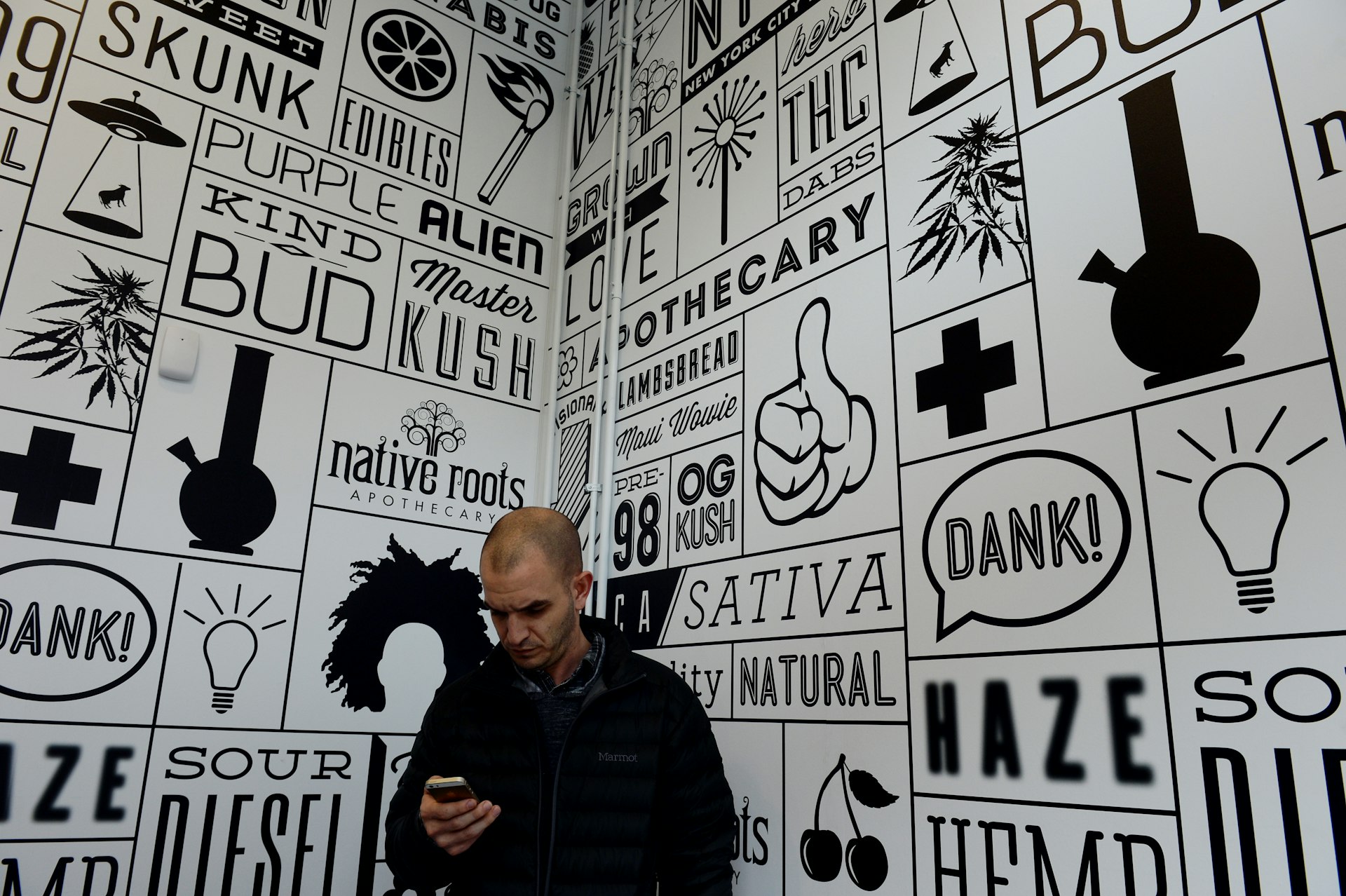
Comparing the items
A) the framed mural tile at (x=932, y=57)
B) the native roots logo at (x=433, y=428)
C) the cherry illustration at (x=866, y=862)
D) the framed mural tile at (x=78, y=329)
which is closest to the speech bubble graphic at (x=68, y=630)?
the framed mural tile at (x=78, y=329)

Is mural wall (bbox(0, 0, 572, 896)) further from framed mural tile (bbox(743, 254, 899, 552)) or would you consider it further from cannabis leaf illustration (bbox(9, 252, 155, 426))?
framed mural tile (bbox(743, 254, 899, 552))

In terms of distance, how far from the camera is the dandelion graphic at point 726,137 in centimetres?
225

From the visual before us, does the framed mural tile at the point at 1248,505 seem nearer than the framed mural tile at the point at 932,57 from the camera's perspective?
Yes

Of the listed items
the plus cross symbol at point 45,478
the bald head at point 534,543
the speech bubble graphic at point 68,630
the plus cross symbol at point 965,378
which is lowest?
the speech bubble graphic at point 68,630

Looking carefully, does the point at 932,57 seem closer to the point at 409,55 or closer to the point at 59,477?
the point at 409,55

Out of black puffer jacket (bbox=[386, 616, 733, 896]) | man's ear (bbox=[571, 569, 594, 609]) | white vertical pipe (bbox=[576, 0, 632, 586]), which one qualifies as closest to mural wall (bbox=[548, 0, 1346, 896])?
white vertical pipe (bbox=[576, 0, 632, 586])

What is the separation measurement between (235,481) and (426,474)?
49cm

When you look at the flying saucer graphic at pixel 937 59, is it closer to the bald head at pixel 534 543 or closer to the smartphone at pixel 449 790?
the bald head at pixel 534 543

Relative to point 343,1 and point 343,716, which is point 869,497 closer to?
point 343,716

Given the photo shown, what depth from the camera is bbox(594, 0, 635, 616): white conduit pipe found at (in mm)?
2383

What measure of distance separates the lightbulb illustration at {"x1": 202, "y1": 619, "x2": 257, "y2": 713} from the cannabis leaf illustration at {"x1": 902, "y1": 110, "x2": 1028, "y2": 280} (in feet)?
5.55

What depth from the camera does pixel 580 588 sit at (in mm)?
1622

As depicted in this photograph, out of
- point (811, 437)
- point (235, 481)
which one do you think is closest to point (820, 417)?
point (811, 437)

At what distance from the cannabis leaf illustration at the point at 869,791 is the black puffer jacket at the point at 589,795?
0.74 feet
